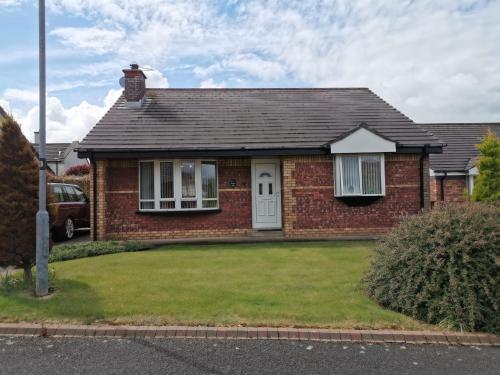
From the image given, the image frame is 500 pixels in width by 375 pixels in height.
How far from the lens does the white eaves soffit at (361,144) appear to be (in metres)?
12.2

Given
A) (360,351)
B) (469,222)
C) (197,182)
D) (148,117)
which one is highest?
(148,117)

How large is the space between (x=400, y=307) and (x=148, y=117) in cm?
1098

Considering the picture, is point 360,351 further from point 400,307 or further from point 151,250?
point 151,250

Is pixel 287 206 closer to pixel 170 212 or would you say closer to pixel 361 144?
pixel 361 144

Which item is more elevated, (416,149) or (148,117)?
(148,117)

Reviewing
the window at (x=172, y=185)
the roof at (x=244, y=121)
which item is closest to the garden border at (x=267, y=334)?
the window at (x=172, y=185)

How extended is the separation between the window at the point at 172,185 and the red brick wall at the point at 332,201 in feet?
9.11

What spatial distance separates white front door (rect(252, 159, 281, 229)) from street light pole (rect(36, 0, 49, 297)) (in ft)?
24.8

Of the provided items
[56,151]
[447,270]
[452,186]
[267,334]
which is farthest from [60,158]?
[447,270]

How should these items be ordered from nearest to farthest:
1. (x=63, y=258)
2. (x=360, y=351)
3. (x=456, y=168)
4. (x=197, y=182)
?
(x=360, y=351) → (x=63, y=258) → (x=197, y=182) → (x=456, y=168)

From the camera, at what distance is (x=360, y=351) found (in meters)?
4.30

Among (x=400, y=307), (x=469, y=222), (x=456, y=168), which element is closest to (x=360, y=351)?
(x=400, y=307)

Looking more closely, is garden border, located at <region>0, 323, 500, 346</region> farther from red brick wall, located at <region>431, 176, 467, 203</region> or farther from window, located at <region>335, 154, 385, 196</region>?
red brick wall, located at <region>431, 176, 467, 203</region>

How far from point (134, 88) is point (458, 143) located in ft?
53.8
